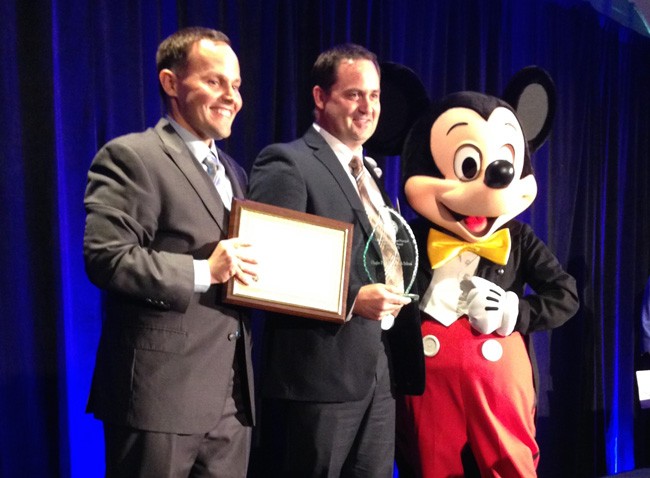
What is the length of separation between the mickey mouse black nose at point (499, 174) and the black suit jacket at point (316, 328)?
1.73 feet

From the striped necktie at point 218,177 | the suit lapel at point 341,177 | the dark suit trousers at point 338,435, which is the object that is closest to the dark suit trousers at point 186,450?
the dark suit trousers at point 338,435

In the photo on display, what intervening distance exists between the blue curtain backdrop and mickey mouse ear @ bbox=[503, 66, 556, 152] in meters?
0.67

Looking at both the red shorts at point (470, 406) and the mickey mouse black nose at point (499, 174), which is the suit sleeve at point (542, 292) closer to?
the red shorts at point (470, 406)

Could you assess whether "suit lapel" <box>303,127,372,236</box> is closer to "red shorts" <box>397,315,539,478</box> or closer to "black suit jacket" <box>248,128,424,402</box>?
"black suit jacket" <box>248,128,424,402</box>

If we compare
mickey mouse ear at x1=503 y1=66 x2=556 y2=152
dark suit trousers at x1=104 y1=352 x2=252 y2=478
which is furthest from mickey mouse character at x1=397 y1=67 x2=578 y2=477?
dark suit trousers at x1=104 y1=352 x2=252 y2=478

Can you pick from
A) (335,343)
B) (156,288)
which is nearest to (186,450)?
(156,288)

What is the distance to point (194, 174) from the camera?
178 cm

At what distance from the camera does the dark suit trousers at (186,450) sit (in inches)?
65.4

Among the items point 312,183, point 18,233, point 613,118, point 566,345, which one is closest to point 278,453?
point 312,183

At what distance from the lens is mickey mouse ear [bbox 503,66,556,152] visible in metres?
2.82

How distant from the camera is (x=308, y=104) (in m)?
2.91

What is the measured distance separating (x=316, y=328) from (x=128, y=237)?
63cm

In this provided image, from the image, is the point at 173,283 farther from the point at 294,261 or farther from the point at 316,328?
the point at 316,328

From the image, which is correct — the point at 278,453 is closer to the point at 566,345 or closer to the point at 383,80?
the point at 383,80
